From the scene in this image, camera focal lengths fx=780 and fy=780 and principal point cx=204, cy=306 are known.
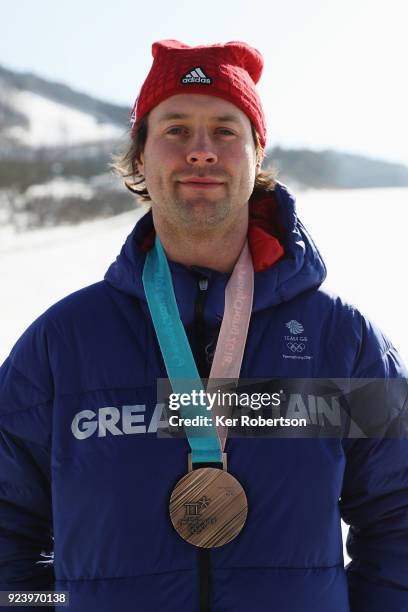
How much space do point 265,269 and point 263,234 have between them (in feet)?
0.40

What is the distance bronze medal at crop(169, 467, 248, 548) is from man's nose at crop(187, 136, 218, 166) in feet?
2.68

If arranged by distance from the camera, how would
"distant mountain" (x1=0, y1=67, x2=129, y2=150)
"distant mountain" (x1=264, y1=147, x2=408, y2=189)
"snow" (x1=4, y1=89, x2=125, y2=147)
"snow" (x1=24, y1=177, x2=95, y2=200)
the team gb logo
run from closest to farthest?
the team gb logo < "snow" (x1=24, y1=177, x2=95, y2=200) < "distant mountain" (x1=264, y1=147, x2=408, y2=189) < "distant mountain" (x1=0, y1=67, x2=129, y2=150) < "snow" (x1=4, y1=89, x2=125, y2=147)

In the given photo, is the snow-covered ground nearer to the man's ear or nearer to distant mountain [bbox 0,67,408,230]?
distant mountain [bbox 0,67,408,230]

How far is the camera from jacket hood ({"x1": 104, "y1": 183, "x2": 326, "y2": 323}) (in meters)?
2.09

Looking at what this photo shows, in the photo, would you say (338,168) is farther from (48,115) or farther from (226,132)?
(226,132)

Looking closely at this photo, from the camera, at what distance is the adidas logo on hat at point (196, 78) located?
7.18 feet

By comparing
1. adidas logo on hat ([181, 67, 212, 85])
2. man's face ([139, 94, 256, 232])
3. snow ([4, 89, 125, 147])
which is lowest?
man's face ([139, 94, 256, 232])

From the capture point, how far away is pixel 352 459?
2037 millimetres

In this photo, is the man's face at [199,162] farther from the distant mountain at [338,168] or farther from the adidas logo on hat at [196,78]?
the distant mountain at [338,168]

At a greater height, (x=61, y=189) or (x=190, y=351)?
(x=61, y=189)

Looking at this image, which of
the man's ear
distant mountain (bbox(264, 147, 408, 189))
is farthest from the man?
distant mountain (bbox(264, 147, 408, 189))

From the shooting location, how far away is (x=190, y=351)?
2.02 m

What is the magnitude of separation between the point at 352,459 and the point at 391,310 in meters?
4.90

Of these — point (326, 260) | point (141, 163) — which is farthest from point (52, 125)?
point (141, 163)
